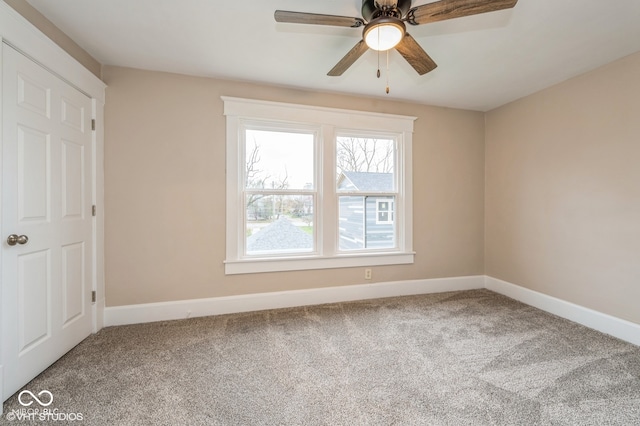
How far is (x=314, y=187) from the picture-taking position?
3.12m

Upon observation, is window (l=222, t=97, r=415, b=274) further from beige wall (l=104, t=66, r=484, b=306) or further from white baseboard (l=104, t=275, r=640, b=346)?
white baseboard (l=104, t=275, r=640, b=346)

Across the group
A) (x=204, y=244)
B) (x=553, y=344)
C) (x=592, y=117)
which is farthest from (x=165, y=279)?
(x=592, y=117)

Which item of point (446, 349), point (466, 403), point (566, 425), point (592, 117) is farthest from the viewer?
point (592, 117)

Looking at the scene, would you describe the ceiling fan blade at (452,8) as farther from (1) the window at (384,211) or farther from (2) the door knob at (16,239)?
(2) the door knob at (16,239)

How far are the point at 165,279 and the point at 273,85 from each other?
233cm

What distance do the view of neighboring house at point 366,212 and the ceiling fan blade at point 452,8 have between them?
1.88 meters

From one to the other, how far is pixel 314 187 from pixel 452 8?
2.04m

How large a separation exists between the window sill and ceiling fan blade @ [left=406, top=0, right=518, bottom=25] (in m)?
2.35

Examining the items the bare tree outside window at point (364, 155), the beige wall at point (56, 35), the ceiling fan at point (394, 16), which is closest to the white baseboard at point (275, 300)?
the bare tree outside window at point (364, 155)

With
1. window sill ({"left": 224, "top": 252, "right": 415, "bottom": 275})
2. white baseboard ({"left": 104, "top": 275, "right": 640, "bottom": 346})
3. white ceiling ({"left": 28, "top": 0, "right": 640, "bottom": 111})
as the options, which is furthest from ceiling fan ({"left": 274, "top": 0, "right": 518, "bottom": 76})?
white baseboard ({"left": 104, "top": 275, "right": 640, "bottom": 346})

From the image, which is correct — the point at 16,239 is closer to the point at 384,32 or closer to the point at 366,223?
the point at 384,32

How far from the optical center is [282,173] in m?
3.03

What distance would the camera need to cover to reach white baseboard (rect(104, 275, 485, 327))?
2.58 m

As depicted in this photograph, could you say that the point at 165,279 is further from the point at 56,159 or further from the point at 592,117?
the point at 592,117
